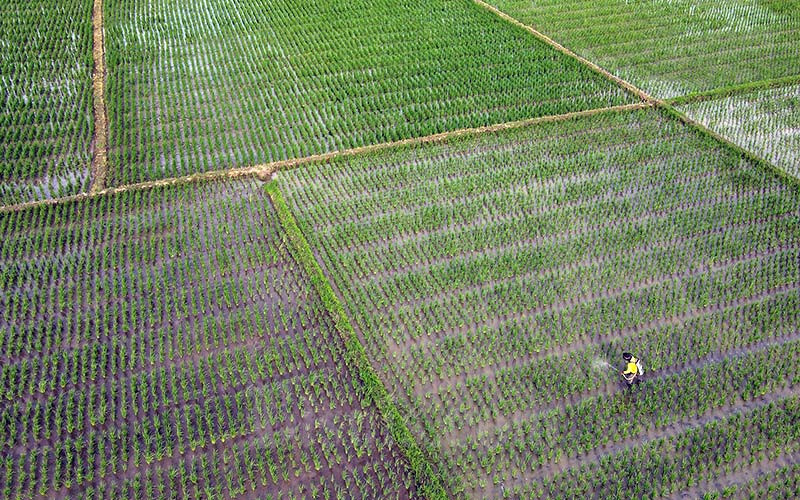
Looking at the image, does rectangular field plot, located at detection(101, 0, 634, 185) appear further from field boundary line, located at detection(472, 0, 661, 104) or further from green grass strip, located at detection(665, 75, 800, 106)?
green grass strip, located at detection(665, 75, 800, 106)

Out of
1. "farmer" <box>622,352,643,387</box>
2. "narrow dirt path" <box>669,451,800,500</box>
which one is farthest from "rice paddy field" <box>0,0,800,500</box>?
"farmer" <box>622,352,643,387</box>

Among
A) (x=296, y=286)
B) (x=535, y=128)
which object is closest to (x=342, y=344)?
(x=296, y=286)

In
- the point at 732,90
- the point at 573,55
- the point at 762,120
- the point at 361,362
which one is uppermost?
the point at 573,55

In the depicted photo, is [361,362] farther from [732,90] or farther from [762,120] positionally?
[732,90]

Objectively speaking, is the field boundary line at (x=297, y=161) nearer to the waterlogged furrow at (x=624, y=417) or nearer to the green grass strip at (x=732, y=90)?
the green grass strip at (x=732, y=90)

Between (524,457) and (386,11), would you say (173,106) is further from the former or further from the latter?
(524,457)

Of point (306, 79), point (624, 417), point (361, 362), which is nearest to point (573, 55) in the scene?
point (306, 79)

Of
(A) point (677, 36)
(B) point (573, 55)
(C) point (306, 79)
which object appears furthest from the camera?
(A) point (677, 36)
